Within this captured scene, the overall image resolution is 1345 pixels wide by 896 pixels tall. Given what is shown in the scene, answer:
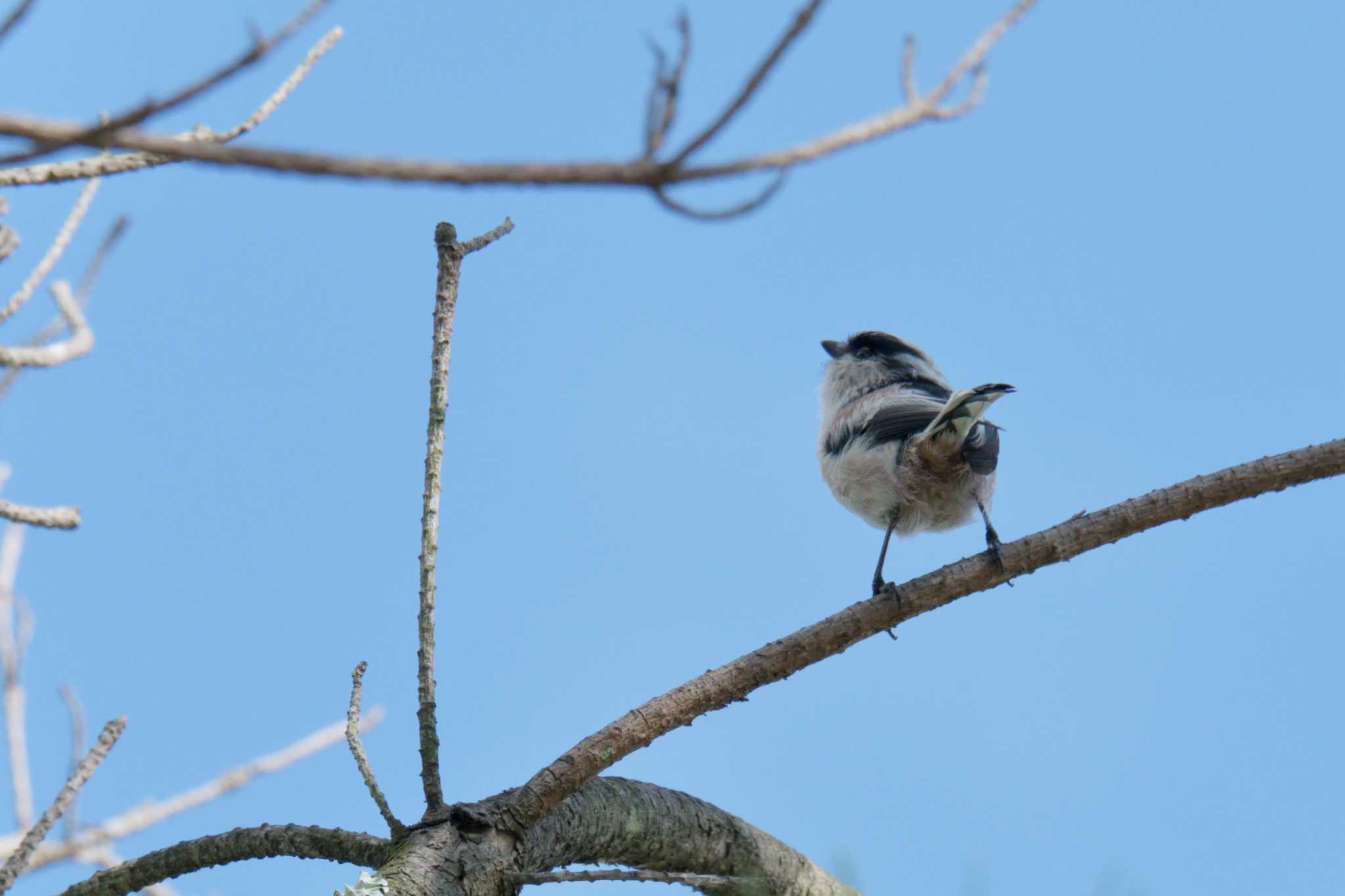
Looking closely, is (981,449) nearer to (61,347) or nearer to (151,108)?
(61,347)

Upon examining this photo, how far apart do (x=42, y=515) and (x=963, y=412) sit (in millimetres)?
2883

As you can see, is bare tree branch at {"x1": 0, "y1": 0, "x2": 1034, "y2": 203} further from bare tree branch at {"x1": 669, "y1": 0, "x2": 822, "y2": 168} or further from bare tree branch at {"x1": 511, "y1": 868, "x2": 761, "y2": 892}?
bare tree branch at {"x1": 511, "y1": 868, "x2": 761, "y2": 892}

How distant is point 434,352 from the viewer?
282 centimetres

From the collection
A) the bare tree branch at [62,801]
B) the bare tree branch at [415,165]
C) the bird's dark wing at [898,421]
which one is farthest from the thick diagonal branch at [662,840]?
the bare tree branch at [415,165]

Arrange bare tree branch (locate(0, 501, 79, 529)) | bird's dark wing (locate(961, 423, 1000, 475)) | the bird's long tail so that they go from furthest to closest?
bird's dark wing (locate(961, 423, 1000, 475)), the bird's long tail, bare tree branch (locate(0, 501, 79, 529))

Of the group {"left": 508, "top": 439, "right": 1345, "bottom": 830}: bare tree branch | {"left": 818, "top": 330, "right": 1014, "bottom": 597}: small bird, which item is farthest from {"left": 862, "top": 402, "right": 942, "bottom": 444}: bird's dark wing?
{"left": 508, "top": 439, "right": 1345, "bottom": 830}: bare tree branch

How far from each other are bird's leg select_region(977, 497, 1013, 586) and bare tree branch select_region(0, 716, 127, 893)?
228 cm

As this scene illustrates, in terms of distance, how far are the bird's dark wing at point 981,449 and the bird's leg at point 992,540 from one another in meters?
0.12

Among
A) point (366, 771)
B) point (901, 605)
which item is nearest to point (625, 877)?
point (366, 771)

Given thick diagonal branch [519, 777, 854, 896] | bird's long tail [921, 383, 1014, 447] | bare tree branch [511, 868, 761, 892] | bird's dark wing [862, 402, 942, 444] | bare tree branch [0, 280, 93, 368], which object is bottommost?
bare tree branch [511, 868, 761, 892]

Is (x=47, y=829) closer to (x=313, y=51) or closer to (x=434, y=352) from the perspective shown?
(x=434, y=352)

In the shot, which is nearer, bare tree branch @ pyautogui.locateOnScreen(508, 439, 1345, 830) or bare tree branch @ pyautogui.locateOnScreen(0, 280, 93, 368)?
bare tree branch @ pyautogui.locateOnScreen(0, 280, 93, 368)

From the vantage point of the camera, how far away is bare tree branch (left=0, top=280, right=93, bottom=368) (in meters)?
2.21

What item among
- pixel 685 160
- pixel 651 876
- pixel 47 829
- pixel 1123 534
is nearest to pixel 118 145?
pixel 685 160
